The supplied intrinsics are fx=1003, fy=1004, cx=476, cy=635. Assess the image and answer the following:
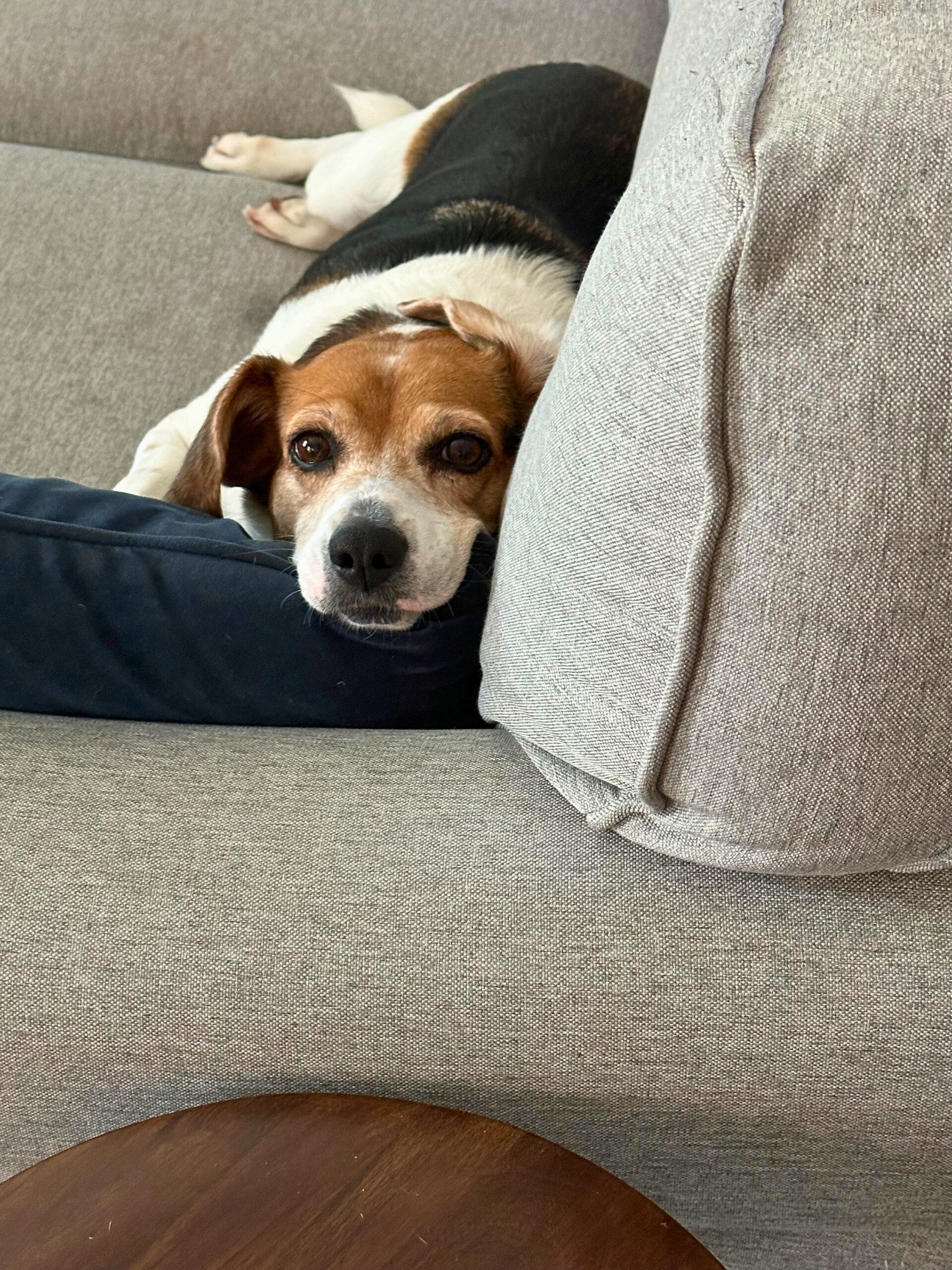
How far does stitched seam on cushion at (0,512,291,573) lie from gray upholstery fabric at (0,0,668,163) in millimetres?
1940

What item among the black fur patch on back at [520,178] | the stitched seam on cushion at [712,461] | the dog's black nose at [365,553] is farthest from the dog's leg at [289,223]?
the stitched seam on cushion at [712,461]

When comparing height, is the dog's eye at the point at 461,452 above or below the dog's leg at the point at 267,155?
below

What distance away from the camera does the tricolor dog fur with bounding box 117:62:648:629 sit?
4.56 feet

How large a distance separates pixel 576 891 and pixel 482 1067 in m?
0.18

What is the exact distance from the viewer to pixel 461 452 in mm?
1548

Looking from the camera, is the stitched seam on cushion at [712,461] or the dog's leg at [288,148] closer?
the stitched seam on cushion at [712,461]

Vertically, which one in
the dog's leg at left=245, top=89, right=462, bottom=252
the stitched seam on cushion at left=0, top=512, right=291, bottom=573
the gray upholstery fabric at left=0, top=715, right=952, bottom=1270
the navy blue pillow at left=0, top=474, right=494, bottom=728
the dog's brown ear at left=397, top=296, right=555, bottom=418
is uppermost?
the dog's leg at left=245, top=89, right=462, bottom=252

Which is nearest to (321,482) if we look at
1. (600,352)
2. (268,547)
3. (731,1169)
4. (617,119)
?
(268,547)

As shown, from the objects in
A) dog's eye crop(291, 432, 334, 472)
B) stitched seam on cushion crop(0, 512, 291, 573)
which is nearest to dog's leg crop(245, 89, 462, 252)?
dog's eye crop(291, 432, 334, 472)

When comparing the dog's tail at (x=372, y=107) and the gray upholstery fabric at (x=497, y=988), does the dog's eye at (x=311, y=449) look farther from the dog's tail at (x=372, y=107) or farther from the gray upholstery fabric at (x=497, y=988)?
the dog's tail at (x=372, y=107)

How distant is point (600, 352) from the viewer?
35.1 inches

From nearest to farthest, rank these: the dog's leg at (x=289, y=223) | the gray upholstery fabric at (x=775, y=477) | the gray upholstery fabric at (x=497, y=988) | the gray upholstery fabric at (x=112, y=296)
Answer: the gray upholstery fabric at (x=775, y=477), the gray upholstery fabric at (x=497, y=988), the gray upholstery fabric at (x=112, y=296), the dog's leg at (x=289, y=223)

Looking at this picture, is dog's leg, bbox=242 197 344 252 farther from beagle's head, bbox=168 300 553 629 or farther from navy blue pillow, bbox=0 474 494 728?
navy blue pillow, bbox=0 474 494 728

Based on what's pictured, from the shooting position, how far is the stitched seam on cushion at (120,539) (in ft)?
3.65
